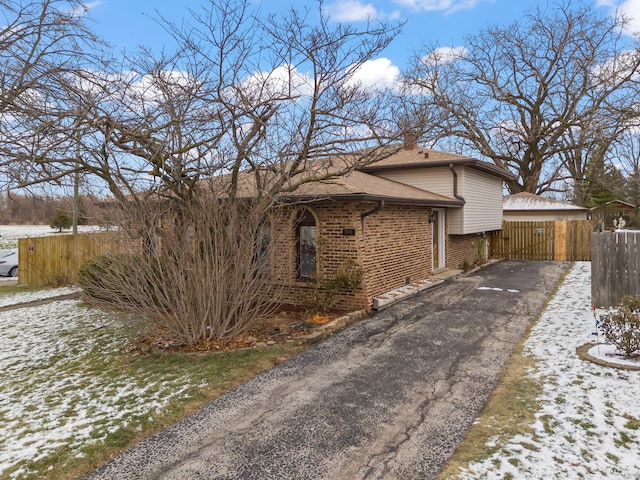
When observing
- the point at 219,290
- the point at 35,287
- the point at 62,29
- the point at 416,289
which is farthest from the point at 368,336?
the point at 35,287

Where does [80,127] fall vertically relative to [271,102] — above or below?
below

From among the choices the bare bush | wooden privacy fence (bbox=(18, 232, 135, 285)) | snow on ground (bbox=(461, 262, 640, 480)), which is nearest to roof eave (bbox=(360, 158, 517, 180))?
snow on ground (bbox=(461, 262, 640, 480))

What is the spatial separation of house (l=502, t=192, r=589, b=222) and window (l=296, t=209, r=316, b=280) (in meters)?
18.4

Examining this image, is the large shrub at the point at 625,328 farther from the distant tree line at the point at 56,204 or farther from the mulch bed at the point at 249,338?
the distant tree line at the point at 56,204

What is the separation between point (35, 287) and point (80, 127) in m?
10.3

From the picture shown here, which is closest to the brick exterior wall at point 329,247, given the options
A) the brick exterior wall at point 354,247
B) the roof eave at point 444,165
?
the brick exterior wall at point 354,247

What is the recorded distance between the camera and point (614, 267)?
809cm

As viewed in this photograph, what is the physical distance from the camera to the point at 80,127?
253 inches

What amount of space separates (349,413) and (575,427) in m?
2.05

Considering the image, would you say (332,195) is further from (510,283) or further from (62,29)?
(510,283)

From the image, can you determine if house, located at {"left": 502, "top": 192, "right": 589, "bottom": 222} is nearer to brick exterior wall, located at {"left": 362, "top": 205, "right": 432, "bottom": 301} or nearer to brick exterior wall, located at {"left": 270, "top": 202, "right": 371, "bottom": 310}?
brick exterior wall, located at {"left": 362, "top": 205, "right": 432, "bottom": 301}

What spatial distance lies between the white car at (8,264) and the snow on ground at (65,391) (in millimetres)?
11559

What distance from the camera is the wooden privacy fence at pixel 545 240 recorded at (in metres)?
18.7

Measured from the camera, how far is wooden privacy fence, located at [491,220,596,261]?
61.2 feet
